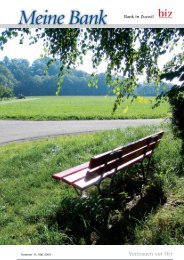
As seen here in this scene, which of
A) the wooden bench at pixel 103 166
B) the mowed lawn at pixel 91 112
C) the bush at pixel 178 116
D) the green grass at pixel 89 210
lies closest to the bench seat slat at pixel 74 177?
the wooden bench at pixel 103 166

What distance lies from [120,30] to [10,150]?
5.64m

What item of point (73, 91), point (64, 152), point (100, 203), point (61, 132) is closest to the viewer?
point (100, 203)

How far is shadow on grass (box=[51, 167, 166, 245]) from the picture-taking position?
3848mm

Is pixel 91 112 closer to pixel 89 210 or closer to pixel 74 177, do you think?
pixel 74 177

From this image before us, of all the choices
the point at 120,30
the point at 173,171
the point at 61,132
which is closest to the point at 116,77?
the point at 120,30

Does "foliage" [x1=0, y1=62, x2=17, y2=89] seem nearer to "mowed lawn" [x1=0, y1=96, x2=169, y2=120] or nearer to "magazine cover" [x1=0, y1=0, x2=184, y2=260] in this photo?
"mowed lawn" [x1=0, y1=96, x2=169, y2=120]

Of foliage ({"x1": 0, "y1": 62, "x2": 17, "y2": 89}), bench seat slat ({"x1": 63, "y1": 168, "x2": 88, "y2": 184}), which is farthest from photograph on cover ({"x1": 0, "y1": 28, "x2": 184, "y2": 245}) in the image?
foliage ({"x1": 0, "y1": 62, "x2": 17, "y2": 89})

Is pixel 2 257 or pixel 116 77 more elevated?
pixel 116 77

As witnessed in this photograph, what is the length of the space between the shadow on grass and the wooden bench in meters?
0.23

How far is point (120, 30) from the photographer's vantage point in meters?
5.26

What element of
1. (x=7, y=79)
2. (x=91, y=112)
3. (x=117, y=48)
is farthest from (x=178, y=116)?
(x=7, y=79)

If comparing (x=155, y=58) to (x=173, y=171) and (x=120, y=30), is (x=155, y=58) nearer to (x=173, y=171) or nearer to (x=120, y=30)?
(x=120, y=30)

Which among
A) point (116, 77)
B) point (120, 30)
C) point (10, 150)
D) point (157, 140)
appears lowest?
point (10, 150)

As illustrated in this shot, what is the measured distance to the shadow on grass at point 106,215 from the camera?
3848 mm
